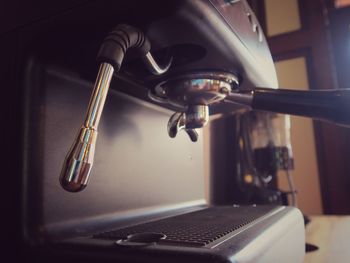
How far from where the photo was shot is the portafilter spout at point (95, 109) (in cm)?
24

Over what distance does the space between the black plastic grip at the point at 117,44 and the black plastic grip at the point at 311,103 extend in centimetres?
16

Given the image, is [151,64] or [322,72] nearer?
[151,64]

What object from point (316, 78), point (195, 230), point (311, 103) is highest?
point (316, 78)

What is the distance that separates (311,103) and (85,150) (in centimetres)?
22

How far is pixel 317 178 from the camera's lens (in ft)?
4.38

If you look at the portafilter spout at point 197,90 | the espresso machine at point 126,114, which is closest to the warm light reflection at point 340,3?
the espresso machine at point 126,114

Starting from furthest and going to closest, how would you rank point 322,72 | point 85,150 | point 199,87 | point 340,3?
point 340,3 < point 322,72 < point 199,87 < point 85,150

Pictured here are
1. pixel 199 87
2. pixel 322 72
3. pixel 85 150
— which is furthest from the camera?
pixel 322 72

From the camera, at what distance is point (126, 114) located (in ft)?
1.56

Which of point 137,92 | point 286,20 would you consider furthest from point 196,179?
point 286,20

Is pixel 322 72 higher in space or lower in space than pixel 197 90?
higher

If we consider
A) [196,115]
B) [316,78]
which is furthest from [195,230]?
[316,78]

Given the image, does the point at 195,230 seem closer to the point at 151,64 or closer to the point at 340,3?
the point at 151,64

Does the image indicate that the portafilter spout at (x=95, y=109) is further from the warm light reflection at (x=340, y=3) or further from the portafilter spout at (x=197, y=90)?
the warm light reflection at (x=340, y=3)
